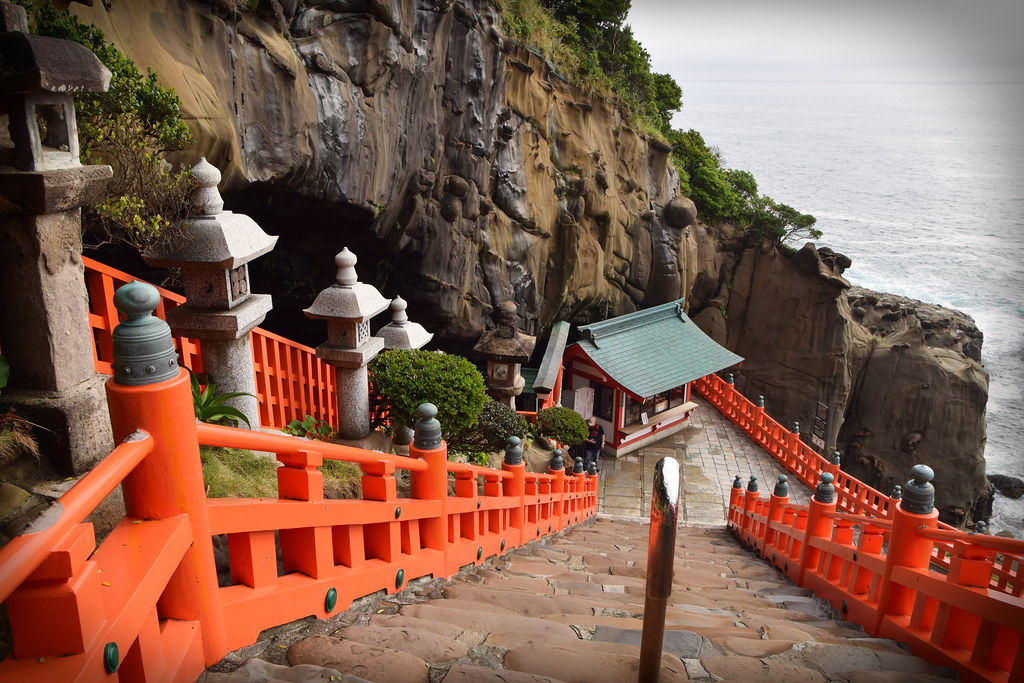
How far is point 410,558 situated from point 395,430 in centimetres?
394

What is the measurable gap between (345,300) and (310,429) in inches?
52.3

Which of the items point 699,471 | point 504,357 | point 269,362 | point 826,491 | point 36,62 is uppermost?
point 36,62

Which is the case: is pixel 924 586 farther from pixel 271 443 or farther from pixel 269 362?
pixel 269 362

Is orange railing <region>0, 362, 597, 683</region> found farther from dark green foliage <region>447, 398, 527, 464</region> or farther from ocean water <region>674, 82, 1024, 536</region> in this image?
ocean water <region>674, 82, 1024, 536</region>

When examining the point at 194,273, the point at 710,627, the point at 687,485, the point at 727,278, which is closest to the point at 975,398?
the point at 727,278

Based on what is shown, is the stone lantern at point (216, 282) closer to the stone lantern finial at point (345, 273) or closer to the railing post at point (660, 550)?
the stone lantern finial at point (345, 273)

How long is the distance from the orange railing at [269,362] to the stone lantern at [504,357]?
380 centimetres

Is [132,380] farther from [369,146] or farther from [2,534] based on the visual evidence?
[369,146]

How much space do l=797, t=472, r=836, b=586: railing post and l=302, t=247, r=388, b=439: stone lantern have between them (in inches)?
178

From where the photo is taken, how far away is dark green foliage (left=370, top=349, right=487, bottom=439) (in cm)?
745

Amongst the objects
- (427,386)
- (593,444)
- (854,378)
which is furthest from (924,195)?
(427,386)

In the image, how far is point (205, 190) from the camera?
5.35 metres

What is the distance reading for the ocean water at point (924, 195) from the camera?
43469mm

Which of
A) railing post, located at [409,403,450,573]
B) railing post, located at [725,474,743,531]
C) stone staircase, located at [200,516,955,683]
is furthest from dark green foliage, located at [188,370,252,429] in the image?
railing post, located at [725,474,743,531]
